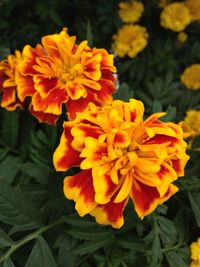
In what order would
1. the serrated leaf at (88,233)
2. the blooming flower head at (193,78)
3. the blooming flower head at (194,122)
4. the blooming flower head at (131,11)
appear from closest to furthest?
the serrated leaf at (88,233) → the blooming flower head at (194,122) → the blooming flower head at (193,78) → the blooming flower head at (131,11)

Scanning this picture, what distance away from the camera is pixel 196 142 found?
965 millimetres

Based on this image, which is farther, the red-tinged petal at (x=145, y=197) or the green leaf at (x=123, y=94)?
the green leaf at (x=123, y=94)

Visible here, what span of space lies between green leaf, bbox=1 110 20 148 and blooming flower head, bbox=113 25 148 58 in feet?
1.87

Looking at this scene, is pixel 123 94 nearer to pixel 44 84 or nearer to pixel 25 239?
pixel 44 84

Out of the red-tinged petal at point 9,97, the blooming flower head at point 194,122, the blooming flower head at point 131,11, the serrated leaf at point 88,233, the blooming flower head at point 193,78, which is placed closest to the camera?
the serrated leaf at point 88,233

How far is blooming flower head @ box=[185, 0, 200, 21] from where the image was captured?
5.07 ft

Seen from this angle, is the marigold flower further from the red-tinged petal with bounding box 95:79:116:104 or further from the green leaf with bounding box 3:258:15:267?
the green leaf with bounding box 3:258:15:267

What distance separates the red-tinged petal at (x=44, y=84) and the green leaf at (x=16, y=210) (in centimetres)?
22

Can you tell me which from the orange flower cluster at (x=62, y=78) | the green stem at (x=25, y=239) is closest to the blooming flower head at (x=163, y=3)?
the orange flower cluster at (x=62, y=78)

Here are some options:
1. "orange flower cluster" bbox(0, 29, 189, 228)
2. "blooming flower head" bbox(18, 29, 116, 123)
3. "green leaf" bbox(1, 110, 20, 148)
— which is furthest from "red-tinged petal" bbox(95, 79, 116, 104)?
"green leaf" bbox(1, 110, 20, 148)

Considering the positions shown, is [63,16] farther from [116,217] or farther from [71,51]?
[116,217]

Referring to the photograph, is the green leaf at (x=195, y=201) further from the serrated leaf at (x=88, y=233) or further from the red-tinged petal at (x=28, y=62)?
the red-tinged petal at (x=28, y=62)

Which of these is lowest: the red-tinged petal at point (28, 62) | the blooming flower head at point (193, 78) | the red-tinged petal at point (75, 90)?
the blooming flower head at point (193, 78)

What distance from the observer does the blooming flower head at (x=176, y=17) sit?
4.95ft
